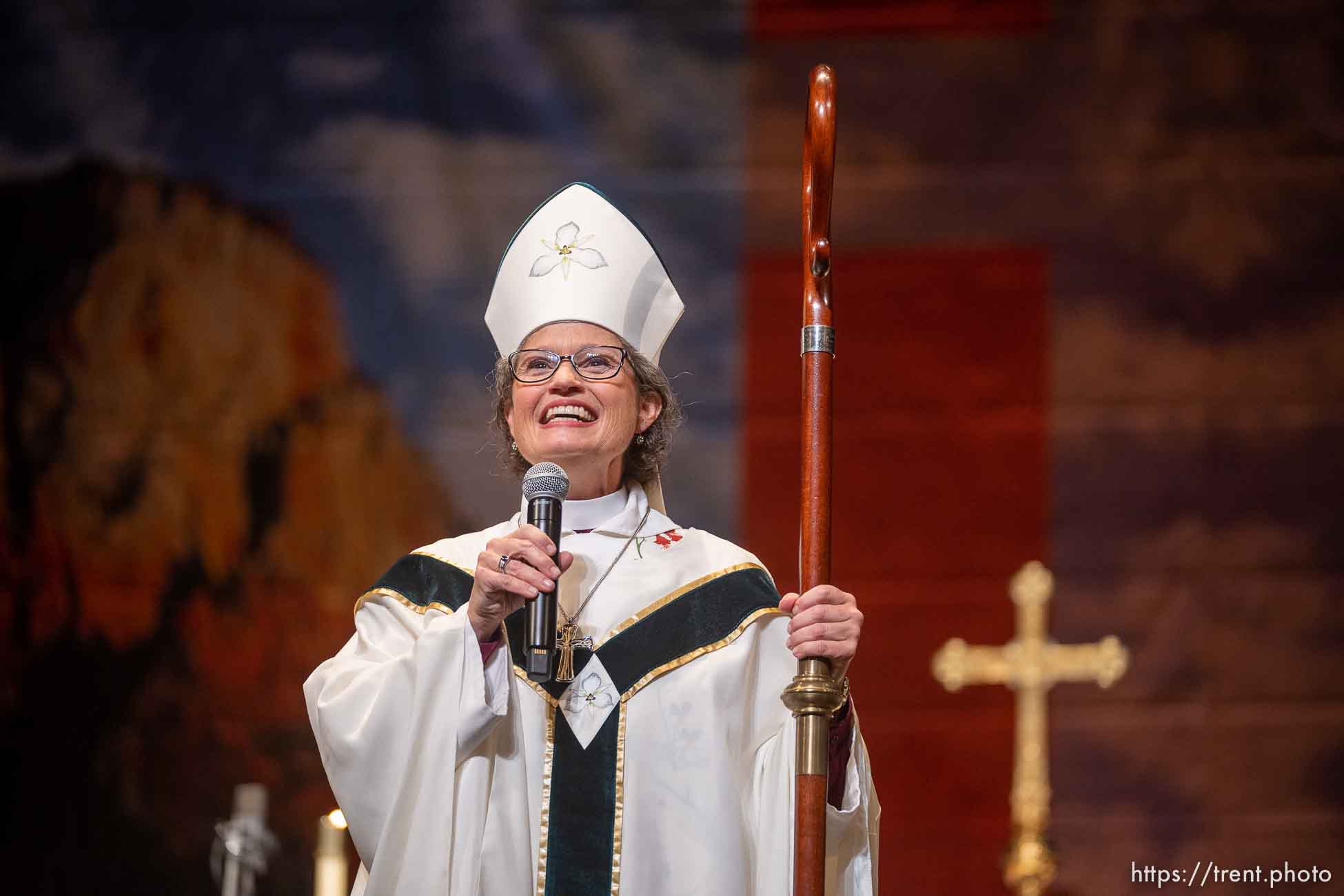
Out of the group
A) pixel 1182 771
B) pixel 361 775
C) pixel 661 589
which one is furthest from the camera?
pixel 1182 771

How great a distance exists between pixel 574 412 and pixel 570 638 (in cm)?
40

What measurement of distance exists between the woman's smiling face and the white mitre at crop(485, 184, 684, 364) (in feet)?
0.12

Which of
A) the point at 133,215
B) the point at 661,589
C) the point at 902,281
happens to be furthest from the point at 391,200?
the point at 661,589

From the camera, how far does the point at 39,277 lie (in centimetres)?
534

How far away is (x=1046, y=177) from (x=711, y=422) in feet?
3.97

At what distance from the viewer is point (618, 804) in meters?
3.00

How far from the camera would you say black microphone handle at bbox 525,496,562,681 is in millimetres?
2604

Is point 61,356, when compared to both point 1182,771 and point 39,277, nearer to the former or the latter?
point 39,277

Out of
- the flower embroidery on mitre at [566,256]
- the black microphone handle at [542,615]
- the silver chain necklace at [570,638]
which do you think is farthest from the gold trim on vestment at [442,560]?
the flower embroidery on mitre at [566,256]

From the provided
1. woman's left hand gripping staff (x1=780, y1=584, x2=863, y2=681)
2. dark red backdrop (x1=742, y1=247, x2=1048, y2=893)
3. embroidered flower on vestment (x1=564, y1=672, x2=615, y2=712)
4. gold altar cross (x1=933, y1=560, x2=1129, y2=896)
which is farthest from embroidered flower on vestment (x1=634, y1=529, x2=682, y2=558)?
dark red backdrop (x1=742, y1=247, x2=1048, y2=893)

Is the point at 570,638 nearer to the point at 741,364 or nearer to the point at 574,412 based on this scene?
the point at 574,412

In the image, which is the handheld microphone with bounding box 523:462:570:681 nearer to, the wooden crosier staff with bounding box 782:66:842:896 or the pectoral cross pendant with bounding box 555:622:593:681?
the pectoral cross pendant with bounding box 555:622:593:681

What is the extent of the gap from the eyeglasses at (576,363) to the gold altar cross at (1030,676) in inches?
60.9

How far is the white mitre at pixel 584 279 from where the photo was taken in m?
3.25
